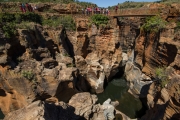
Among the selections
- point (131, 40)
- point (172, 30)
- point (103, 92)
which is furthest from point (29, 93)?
point (131, 40)

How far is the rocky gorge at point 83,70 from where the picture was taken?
8.70 metres

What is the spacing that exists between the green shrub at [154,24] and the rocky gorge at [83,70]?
0.42 m

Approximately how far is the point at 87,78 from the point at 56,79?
7168 millimetres

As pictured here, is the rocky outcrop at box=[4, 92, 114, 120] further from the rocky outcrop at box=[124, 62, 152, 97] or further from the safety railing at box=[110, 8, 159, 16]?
the safety railing at box=[110, 8, 159, 16]

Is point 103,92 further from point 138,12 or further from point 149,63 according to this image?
point 138,12

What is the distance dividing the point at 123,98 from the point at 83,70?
19.5ft

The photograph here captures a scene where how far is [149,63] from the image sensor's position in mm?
15141

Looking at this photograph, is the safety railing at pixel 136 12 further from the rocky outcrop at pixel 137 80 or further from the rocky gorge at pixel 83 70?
the rocky outcrop at pixel 137 80

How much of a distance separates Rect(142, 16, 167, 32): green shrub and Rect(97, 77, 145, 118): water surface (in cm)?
826

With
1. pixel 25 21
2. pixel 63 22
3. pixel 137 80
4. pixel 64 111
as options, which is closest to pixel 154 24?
pixel 137 80

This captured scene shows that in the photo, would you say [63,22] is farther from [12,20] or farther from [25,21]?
[12,20]

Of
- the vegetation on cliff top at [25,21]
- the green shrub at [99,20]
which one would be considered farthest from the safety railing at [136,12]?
the vegetation on cliff top at [25,21]

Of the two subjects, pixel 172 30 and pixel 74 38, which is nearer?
pixel 172 30

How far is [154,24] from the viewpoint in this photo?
579 inches
